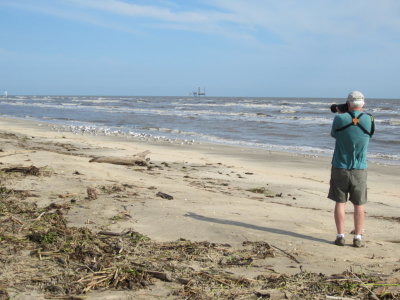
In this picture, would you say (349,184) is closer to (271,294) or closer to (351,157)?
(351,157)

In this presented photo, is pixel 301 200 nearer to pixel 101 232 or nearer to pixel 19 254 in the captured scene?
pixel 101 232

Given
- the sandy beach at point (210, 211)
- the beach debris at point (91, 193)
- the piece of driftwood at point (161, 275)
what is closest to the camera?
the piece of driftwood at point (161, 275)

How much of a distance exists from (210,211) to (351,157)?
1924mm

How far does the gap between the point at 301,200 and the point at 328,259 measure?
3.34 m

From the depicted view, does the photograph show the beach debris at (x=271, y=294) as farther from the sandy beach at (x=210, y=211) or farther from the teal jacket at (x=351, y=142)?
the teal jacket at (x=351, y=142)

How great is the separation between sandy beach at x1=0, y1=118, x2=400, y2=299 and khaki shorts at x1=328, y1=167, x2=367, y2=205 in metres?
0.48

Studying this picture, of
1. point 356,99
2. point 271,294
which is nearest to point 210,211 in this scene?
point 356,99

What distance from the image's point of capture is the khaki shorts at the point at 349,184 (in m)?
4.75

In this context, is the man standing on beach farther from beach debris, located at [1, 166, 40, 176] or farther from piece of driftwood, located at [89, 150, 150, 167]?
piece of driftwood, located at [89, 150, 150, 167]

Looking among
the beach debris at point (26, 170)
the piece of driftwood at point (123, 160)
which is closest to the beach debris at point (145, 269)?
the beach debris at point (26, 170)

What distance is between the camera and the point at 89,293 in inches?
124

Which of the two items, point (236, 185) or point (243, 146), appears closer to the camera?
point (236, 185)

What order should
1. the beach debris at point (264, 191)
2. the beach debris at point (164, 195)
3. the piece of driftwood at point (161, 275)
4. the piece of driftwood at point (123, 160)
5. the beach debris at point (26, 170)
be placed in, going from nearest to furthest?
the piece of driftwood at point (161, 275)
the beach debris at point (164, 195)
the beach debris at point (26, 170)
the beach debris at point (264, 191)
the piece of driftwood at point (123, 160)

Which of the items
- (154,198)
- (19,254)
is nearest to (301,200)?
(154,198)
